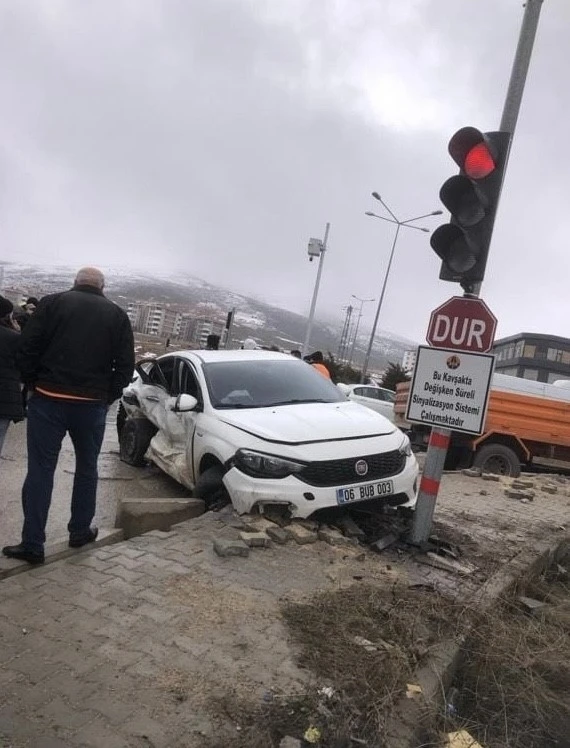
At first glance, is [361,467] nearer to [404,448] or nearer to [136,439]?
[404,448]

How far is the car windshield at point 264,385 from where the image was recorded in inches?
238

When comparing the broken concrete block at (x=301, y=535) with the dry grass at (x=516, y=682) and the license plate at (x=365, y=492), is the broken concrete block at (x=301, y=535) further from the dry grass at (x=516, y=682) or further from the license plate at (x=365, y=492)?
the dry grass at (x=516, y=682)

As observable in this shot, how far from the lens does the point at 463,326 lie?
502 centimetres

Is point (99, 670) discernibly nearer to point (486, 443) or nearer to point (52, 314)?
point (52, 314)

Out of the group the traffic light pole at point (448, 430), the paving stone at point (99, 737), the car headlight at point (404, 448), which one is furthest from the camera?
the car headlight at point (404, 448)

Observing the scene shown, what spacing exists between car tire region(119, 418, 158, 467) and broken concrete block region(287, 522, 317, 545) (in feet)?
12.1

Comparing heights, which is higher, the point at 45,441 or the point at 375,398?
the point at 45,441

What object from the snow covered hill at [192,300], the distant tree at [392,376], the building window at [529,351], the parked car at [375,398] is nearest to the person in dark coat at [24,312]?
the snow covered hill at [192,300]

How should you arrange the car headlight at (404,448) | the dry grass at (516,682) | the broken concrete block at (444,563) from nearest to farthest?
the dry grass at (516,682)
the broken concrete block at (444,563)
the car headlight at (404,448)

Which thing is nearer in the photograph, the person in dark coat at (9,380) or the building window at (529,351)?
the person in dark coat at (9,380)

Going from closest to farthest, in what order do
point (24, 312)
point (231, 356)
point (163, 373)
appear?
point (231, 356) → point (163, 373) → point (24, 312)

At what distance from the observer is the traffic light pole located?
16.6 feet

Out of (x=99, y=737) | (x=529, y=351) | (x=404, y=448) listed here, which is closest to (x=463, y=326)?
(x=404, y=448)

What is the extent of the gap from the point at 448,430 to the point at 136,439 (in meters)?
4.44
